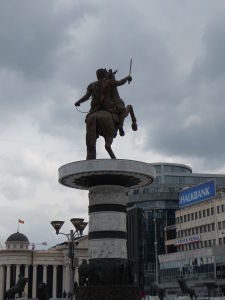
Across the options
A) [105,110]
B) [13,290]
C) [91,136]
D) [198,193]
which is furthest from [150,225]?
[91,136]

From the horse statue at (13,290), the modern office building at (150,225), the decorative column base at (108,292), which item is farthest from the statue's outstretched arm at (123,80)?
the modern office building at (150,225)

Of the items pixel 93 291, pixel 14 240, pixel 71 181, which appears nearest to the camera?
pixel 93 291

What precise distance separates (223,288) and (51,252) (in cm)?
5279

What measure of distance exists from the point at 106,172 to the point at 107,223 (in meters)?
2.26

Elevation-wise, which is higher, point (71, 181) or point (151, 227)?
point (151, 227)

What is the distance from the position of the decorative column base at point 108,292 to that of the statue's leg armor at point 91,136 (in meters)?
5.89

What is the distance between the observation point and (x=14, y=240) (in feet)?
429

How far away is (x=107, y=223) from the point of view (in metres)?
21.8

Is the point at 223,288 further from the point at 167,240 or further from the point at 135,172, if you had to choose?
the point at 135,172

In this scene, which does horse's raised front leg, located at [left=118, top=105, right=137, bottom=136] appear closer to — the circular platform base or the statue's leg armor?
the statue's leg armor

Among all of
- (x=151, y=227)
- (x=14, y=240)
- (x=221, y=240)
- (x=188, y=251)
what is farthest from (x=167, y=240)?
(x=14, y=240)

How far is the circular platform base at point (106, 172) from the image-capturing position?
21078 mm

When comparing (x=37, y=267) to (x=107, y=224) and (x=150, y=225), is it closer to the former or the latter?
(x=150, y=225)

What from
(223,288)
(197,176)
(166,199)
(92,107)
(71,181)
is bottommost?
(223,288)
